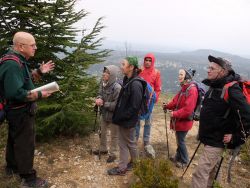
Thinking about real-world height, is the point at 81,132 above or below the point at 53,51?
below

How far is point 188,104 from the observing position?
5.66m

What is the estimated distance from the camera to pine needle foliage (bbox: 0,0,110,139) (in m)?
6.37

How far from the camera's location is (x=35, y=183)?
16.0 feet

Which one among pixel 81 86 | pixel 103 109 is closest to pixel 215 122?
pixel 103 109

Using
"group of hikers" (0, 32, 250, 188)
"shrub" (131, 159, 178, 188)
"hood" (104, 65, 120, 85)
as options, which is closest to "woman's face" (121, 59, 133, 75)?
"group of hikers" (0, 32, 250, 188)

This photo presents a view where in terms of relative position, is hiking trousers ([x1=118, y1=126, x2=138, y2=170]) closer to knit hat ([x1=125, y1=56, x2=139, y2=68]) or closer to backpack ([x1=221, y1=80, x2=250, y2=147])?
knit hat ([x1=125, y1=56, x2=139, y2=68])

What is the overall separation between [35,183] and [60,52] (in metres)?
3.34

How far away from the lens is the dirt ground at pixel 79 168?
17.5 feet

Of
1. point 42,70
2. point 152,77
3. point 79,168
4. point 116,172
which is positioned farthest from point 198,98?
point 42,70

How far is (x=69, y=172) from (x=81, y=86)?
86.9 inches

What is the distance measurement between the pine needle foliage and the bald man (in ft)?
4.78

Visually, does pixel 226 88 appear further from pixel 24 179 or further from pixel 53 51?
pixel 53 51

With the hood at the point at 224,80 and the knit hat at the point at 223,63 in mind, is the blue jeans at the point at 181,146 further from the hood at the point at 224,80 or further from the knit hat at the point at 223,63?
the knit hat at the point at 223,63

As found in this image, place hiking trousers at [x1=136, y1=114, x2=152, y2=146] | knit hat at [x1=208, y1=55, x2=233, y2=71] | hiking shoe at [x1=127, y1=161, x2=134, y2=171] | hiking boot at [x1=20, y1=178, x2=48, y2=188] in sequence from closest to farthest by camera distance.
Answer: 1. knit hat at [x1=208, y1=55, x2=233, y2=71]
2. hiking boot at [x1=20, y1=178, x2=48, y2=188]
3. hiking shoe at [x1=127, y1=161, x2=134, y2=171]
4. hiking trousers at [x1=136, y1=114, x2=152, y2=146]
